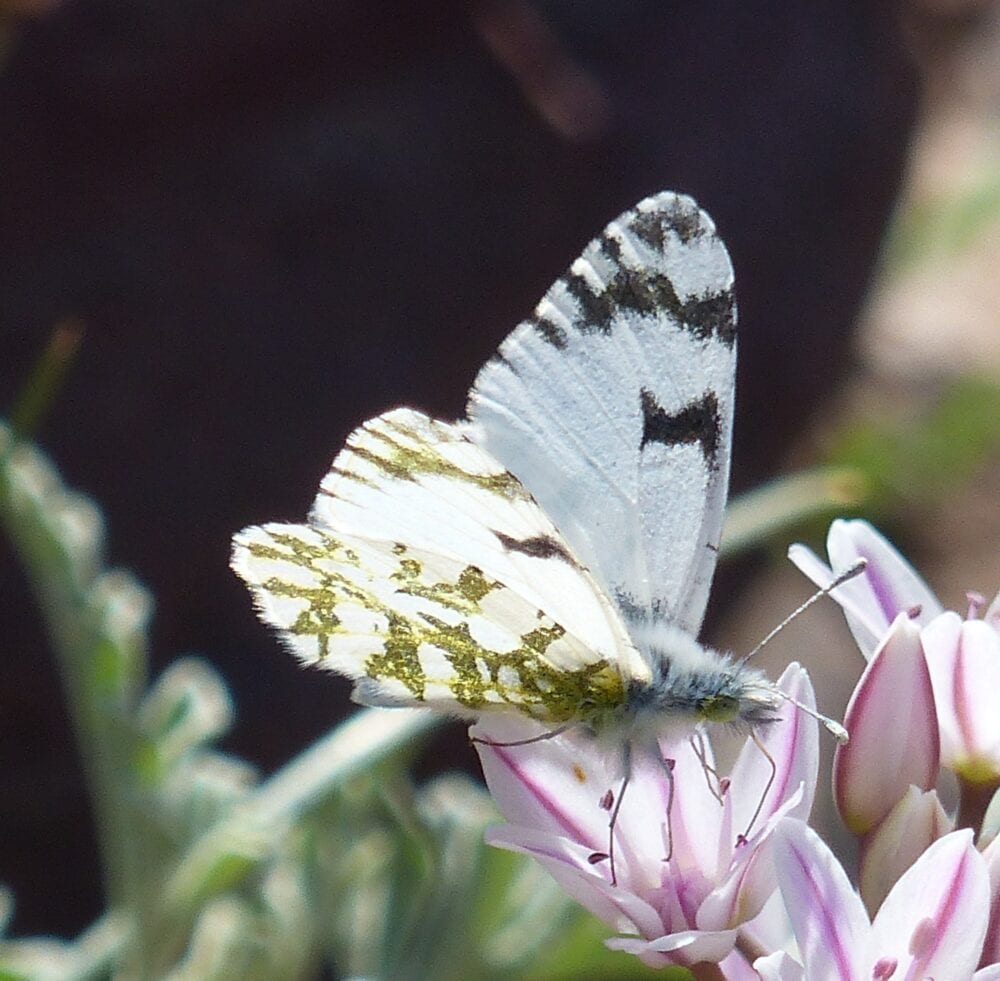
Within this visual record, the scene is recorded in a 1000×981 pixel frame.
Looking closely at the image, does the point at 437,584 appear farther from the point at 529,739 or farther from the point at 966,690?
the point at 966,690

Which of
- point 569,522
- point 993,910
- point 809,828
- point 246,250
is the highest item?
point 246,250

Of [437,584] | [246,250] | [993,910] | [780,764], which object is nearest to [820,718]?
[780,764]

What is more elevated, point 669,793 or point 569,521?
point 569,521

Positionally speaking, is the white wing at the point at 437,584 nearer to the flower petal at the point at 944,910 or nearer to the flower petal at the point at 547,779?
the flower petal at the point at 547,779

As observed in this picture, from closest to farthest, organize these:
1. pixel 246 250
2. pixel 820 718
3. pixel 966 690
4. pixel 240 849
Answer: pixel 820 718, pixel 966 690, pixel 240 849, pixel 246 250

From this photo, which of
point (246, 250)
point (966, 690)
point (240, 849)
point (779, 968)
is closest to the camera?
point (779, 968)
